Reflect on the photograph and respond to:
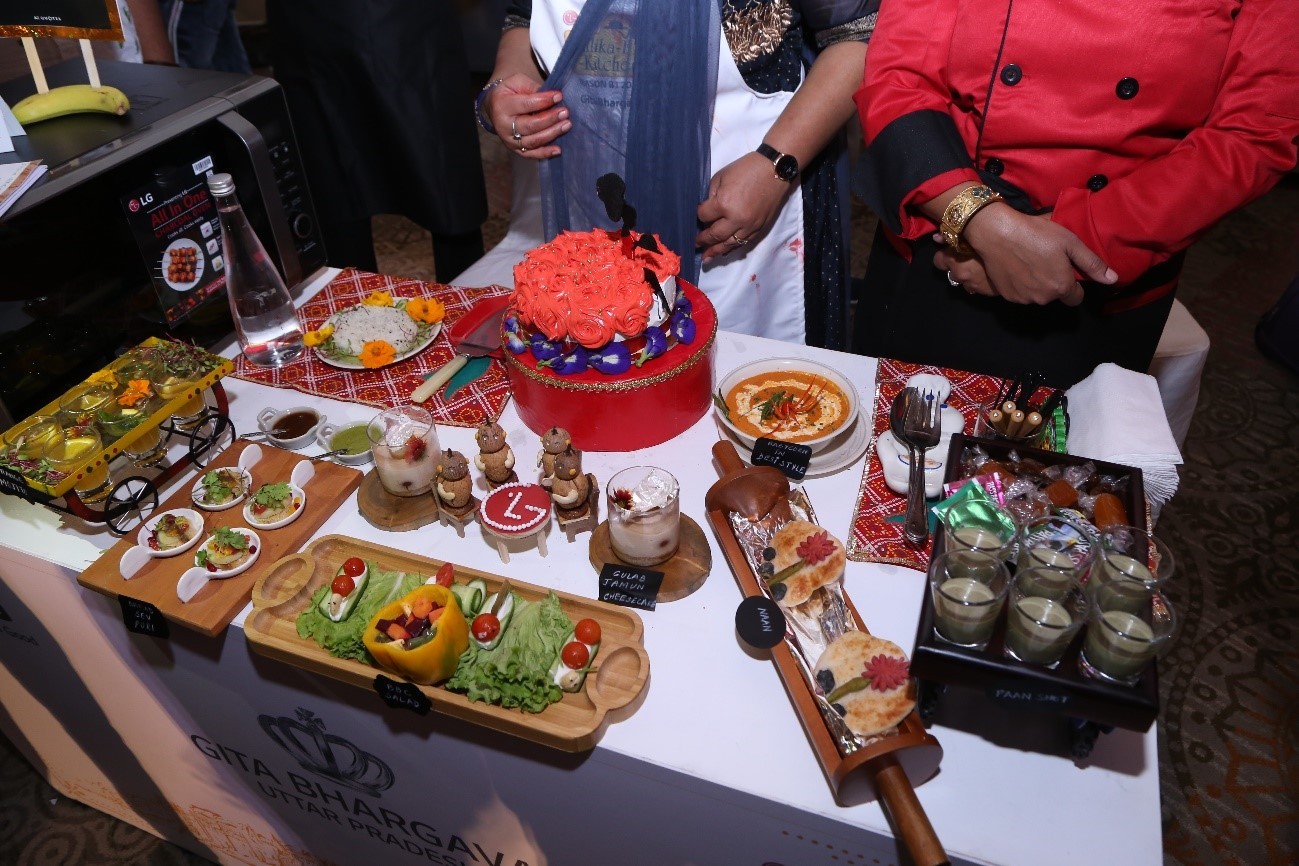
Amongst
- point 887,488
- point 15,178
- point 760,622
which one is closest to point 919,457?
point 887,488

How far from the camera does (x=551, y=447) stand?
1339 millimetres

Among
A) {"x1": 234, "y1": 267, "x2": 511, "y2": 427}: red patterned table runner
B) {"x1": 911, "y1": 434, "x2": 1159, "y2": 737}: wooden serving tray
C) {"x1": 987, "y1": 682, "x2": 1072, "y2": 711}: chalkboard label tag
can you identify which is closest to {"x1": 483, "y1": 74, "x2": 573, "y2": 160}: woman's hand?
{"x1": 234, "y1": 267, "x2": 511, "y2": 427}: red patterned table runner

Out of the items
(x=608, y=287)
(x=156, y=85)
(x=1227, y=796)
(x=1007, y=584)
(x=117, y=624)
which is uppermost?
(x=156, y=85)

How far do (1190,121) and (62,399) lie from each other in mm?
1848

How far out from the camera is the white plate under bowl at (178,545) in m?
1.32

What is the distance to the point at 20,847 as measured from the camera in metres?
1.97

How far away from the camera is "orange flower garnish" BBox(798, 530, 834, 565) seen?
3.76 ft

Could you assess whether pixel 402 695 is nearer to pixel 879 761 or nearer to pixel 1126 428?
pixel 879 761

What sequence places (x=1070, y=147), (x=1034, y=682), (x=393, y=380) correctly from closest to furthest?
(x=1034, y=682), (x=1070, y=147), (x=393, y=380)

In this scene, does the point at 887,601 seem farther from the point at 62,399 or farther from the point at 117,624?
the point at 62,399

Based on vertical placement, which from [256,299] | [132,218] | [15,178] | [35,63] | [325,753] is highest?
[35,63]

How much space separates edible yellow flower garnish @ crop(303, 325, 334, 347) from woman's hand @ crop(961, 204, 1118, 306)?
124 centimetres

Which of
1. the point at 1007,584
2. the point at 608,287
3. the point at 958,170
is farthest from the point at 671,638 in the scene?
the point at 958,170

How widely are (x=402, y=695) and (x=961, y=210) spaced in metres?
1.14
